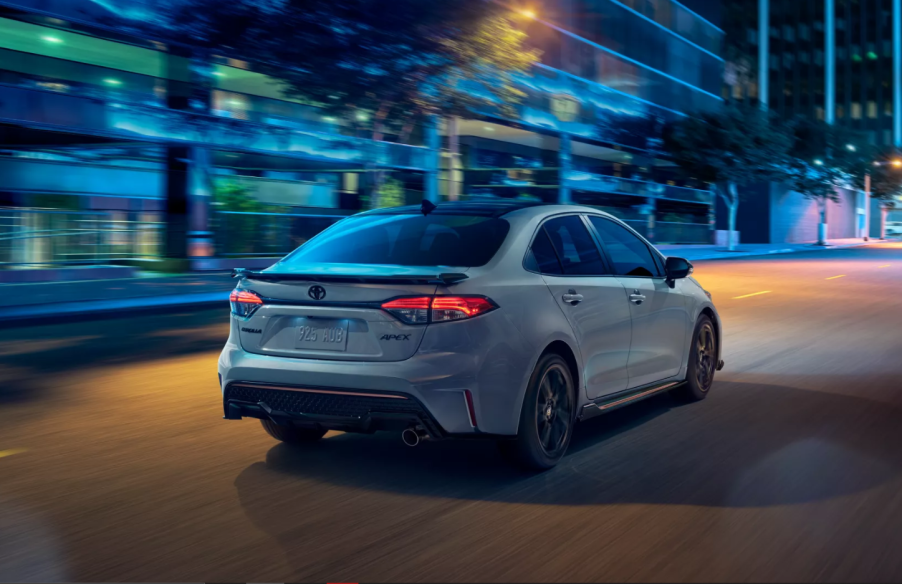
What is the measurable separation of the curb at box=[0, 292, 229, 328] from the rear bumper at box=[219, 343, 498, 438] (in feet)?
35.1

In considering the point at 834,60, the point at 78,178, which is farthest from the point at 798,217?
the point at 78,178

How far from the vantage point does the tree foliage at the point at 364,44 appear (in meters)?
23.0

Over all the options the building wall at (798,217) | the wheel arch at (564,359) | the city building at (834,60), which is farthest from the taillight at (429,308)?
the city building at (834,60)

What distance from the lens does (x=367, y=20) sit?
22.8 meters

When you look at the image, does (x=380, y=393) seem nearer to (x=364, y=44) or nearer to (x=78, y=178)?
(x=364, y=44)

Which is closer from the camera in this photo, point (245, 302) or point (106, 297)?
point (245, 302)

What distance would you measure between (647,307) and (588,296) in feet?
3.16

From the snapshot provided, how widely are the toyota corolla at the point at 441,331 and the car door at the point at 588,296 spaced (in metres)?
0.01

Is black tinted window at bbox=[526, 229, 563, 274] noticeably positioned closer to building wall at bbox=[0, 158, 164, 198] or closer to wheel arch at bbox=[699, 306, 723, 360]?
wheel arch at bbox=[699, 306, 723, 360]

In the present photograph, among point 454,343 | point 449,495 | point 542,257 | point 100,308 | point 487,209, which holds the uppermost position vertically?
point 487,209

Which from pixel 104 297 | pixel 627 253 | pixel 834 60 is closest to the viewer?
pixel 627 253

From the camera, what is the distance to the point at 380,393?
541cm

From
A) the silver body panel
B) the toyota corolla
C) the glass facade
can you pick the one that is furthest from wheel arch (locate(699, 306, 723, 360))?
the glass facade

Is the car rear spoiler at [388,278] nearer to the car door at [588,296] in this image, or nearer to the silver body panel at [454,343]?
the silver body panel at [454,343]
